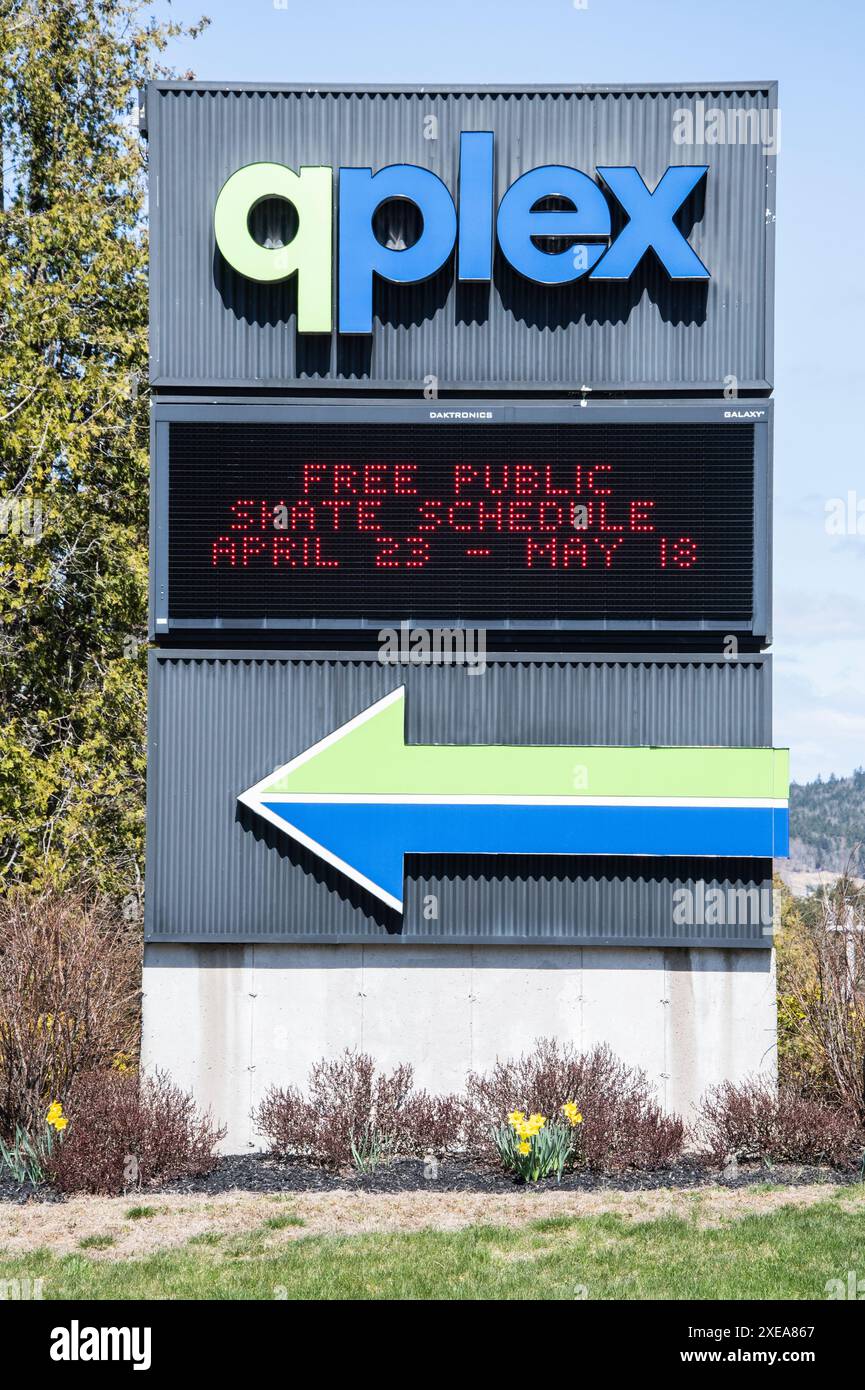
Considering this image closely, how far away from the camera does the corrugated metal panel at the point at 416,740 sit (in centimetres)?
1401

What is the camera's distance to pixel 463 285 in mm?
14359

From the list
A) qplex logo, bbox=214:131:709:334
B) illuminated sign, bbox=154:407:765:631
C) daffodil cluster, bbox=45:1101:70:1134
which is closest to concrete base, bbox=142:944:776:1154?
daffodil cluster, bbox=45:1101:70:1134

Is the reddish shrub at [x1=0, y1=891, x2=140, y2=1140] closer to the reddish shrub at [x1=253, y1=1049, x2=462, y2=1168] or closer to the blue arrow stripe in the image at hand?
the reddish shrub at [x1=253, y1=1049, x2=462, y2=1168]

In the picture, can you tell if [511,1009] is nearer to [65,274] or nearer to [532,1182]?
[532,1182]

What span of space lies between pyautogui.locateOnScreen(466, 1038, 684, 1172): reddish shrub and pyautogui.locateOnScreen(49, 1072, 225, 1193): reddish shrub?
2741 mm

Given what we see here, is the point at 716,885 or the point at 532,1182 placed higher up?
the point at 716,885

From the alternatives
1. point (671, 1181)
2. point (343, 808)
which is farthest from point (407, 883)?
point (671, 1181)

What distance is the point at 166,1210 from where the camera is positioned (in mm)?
12000

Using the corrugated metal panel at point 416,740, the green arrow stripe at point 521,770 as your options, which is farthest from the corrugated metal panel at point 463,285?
the green arrow stripe at point 521,770

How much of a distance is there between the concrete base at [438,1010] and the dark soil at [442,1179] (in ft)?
2.76

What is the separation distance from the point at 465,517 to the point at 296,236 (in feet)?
11.1

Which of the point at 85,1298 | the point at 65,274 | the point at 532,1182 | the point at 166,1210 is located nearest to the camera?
the point at 85,1298

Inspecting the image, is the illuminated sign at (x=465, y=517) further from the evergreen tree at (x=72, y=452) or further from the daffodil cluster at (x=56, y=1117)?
the evergreen tree at (x=72, y=452)

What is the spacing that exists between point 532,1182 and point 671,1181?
131 centimetres
